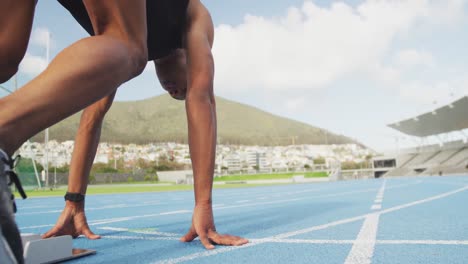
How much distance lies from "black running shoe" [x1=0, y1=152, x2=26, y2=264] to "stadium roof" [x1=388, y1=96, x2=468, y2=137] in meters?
40.6

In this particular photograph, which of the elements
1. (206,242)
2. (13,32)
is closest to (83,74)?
(13,32)

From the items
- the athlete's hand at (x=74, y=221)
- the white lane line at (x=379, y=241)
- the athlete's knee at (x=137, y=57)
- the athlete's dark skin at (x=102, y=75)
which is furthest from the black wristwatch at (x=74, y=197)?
the athlete's knee at (x=137, y=57)

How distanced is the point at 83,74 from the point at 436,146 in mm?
56174

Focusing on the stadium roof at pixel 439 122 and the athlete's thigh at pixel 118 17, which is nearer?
the athlete's thigh at pixel 118 17

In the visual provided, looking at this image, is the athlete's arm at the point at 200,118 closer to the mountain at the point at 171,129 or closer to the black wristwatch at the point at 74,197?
the black wristwatch at the point at 74,197

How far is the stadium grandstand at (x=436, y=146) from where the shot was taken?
3908cm

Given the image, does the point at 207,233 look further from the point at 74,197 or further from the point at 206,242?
the point at 74,197

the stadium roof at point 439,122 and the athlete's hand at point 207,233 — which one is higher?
the stadium roof at point 439,122

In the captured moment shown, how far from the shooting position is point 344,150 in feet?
586

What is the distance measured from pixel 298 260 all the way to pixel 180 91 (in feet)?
4.24

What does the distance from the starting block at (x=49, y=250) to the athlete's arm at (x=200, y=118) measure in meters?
0.57

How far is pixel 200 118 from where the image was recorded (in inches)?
77.6

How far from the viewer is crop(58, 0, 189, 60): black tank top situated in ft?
5.18

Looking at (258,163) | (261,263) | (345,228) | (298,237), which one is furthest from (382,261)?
(258,163)
